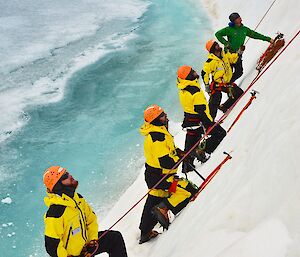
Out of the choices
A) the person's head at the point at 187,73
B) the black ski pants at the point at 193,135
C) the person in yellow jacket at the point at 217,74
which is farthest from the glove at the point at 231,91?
the person's head at the point at 187,73

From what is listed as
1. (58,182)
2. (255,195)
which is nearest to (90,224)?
(58,182)

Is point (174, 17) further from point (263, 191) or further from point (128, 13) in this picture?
point (263, 191)

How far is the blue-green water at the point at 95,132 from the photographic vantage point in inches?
290

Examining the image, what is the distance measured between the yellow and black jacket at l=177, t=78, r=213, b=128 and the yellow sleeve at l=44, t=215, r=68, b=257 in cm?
242

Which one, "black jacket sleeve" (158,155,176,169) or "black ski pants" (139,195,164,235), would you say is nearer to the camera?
"black jacket sleeve" (158,155,176,169)

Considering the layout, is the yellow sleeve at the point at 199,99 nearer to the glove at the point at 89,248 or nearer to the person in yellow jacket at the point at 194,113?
the person in yellow jacket at the point at 194,113

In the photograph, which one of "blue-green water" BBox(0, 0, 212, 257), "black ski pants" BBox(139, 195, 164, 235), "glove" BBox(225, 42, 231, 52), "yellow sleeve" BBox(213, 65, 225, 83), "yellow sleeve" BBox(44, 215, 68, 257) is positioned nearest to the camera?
"yellow sleeve" BBox(44, 215, 68, 257)

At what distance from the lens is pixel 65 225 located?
3.70 metres

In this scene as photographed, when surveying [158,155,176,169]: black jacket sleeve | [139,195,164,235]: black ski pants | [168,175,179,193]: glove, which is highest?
[158,155,176,169]: black jacket sleeve

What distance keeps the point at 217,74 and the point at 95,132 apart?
4072 millimetres

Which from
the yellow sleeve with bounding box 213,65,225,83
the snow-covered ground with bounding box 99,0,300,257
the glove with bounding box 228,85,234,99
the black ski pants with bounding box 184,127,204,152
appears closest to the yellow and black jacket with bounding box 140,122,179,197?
the snow-covered ground with bounding box 99,0,300,257

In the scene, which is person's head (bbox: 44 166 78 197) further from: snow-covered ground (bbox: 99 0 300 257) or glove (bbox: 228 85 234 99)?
glove (bbox: 228 85 234 99)

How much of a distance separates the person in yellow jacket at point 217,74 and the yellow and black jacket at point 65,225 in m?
3.32

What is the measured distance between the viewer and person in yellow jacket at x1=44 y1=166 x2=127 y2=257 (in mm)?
3628
